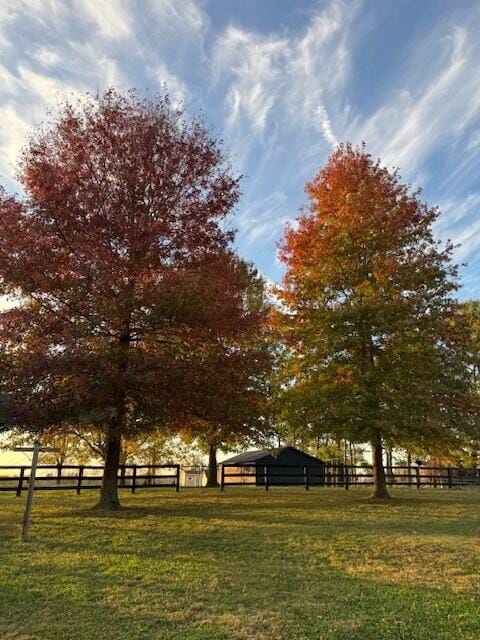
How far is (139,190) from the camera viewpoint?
14906 millimetres

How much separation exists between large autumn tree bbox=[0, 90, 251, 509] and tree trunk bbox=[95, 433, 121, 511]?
0.03m

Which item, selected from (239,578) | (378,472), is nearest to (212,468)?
(378,472)

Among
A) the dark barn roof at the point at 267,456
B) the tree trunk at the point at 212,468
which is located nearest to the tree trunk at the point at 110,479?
the tree trunk at the point at 212,468

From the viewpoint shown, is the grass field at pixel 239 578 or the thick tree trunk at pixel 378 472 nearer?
the grass field at pixel 239 578

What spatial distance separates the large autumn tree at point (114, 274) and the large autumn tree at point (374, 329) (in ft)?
13.0

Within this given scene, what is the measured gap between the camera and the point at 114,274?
Answer: 13477 mm

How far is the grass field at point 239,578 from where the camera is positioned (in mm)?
5012

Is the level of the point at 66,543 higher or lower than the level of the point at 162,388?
lower

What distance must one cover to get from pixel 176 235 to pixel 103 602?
35.7 ft

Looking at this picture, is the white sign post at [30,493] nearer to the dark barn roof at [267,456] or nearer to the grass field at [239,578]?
the grass field at [239,578]

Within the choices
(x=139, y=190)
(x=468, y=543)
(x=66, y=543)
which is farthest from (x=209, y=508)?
(x=139, y=190)

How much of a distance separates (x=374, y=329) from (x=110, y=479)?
9.40m

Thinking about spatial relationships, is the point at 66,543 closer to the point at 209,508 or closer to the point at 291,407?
the point at 209,508

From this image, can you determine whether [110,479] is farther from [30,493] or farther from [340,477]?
[340,477]
